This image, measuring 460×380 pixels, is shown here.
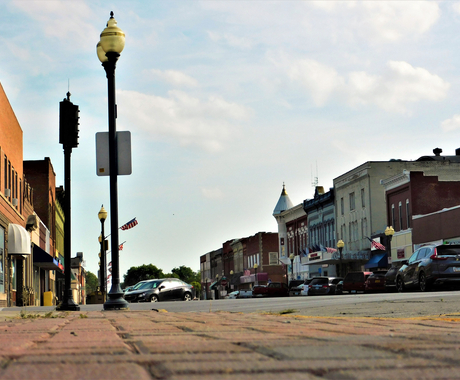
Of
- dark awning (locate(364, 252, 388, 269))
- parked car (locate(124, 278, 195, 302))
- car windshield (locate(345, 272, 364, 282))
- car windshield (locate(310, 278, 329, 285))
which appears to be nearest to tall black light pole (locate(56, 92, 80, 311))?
parked car (locate(124, 278, 195, 302))

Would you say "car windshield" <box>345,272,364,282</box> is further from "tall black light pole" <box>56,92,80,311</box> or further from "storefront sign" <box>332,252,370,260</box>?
"tall black light pole" <box>56,92,80,311</box>

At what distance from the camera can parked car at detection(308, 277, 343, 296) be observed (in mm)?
44562

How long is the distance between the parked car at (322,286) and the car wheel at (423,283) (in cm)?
1882

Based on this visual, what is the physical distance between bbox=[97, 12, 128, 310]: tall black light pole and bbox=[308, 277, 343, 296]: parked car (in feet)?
103

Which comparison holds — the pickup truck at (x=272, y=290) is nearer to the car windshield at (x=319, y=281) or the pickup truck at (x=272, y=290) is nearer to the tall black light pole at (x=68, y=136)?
the car windshield at (x=319, y=281)

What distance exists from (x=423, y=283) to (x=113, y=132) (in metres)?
14.7

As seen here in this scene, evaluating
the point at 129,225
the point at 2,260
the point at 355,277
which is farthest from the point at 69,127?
the point at 129,225

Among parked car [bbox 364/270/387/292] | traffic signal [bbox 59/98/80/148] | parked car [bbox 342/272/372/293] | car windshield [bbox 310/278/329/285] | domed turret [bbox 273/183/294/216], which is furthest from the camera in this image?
domed turret [bbox 273/183/294/216]

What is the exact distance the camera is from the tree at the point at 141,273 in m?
164

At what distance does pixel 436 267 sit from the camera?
24.9 metres

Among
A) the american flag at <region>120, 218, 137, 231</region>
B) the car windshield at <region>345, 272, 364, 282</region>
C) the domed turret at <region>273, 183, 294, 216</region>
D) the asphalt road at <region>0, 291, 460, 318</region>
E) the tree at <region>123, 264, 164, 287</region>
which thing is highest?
the domed turret at <region>273, 183, 294, 216</region>

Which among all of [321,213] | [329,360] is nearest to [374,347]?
[329,360]

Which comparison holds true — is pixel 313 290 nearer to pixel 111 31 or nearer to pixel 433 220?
pixel 433 220

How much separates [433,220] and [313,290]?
1171 cm
